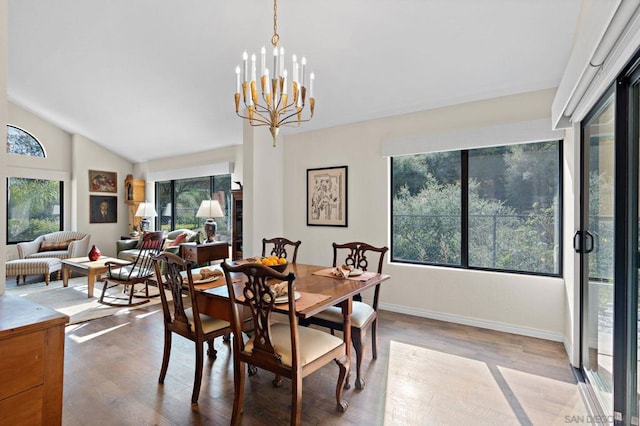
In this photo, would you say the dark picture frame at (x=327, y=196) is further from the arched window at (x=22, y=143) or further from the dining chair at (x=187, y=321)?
the arched window at (x=22, y=143)

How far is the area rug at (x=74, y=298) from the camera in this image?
4008 mm

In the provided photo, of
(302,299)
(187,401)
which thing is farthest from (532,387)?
(187,401)

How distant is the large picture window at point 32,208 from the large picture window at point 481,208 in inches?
282

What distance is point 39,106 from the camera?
613cm

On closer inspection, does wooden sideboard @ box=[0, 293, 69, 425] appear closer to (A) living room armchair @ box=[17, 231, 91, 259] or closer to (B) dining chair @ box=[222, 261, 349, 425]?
(B) dining chair @ box=[222, 261, 349, 425]

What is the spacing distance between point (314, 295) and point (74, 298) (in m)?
4.45

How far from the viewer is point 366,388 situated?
2.31 metres

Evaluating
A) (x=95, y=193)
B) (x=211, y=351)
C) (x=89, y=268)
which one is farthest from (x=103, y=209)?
(x=211, y=351)

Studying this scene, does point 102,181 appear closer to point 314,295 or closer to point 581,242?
point 314,295

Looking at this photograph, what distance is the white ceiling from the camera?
271cm

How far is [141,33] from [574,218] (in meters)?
4.61

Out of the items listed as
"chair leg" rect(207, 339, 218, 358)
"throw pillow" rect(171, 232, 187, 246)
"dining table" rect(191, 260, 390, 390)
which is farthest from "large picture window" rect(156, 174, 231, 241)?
"dining table" rect(191, 260, 390, 390)

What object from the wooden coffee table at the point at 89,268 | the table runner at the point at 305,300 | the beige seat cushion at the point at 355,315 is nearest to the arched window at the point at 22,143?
the wooden coffee table at the point at 89,268

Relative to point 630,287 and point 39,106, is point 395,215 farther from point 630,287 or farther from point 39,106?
point 39,106
